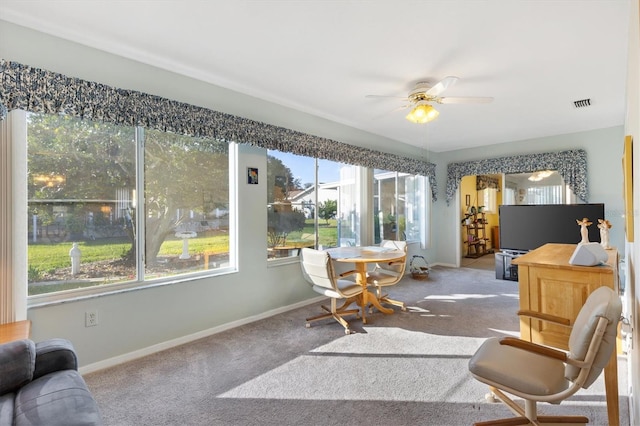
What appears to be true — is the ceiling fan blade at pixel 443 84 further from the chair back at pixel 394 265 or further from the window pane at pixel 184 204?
the window pane at pixel 184 204

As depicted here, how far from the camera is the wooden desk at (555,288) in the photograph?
2.00 metres

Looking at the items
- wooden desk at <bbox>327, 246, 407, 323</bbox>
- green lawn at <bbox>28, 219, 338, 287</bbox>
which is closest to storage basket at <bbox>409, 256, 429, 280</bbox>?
wooden desk at <bbox>327, 246, 407, 323</bbox>

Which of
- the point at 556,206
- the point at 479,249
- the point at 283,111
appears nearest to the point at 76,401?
the point at 283,111

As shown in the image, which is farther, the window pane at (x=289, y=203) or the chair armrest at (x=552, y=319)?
the window pane at (x=289, y=203)

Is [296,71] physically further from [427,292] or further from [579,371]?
[427,292]

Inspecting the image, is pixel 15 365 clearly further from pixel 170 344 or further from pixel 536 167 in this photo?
pixel 536 167

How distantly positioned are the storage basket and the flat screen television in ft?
4.90

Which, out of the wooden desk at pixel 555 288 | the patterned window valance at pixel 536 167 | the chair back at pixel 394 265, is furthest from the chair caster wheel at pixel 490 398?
the patterned window valance at pixel 536 167

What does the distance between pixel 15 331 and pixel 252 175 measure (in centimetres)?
232

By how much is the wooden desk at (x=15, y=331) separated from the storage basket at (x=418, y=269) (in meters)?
5.23

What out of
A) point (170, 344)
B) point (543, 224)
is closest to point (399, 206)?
point (543, 224)

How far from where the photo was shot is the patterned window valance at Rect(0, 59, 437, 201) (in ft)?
6.81

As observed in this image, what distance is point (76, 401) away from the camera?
4.46 ft

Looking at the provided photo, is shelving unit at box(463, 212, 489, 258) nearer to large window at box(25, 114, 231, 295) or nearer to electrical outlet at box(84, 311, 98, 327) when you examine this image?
large window at box(25, 114, 231, 295)
